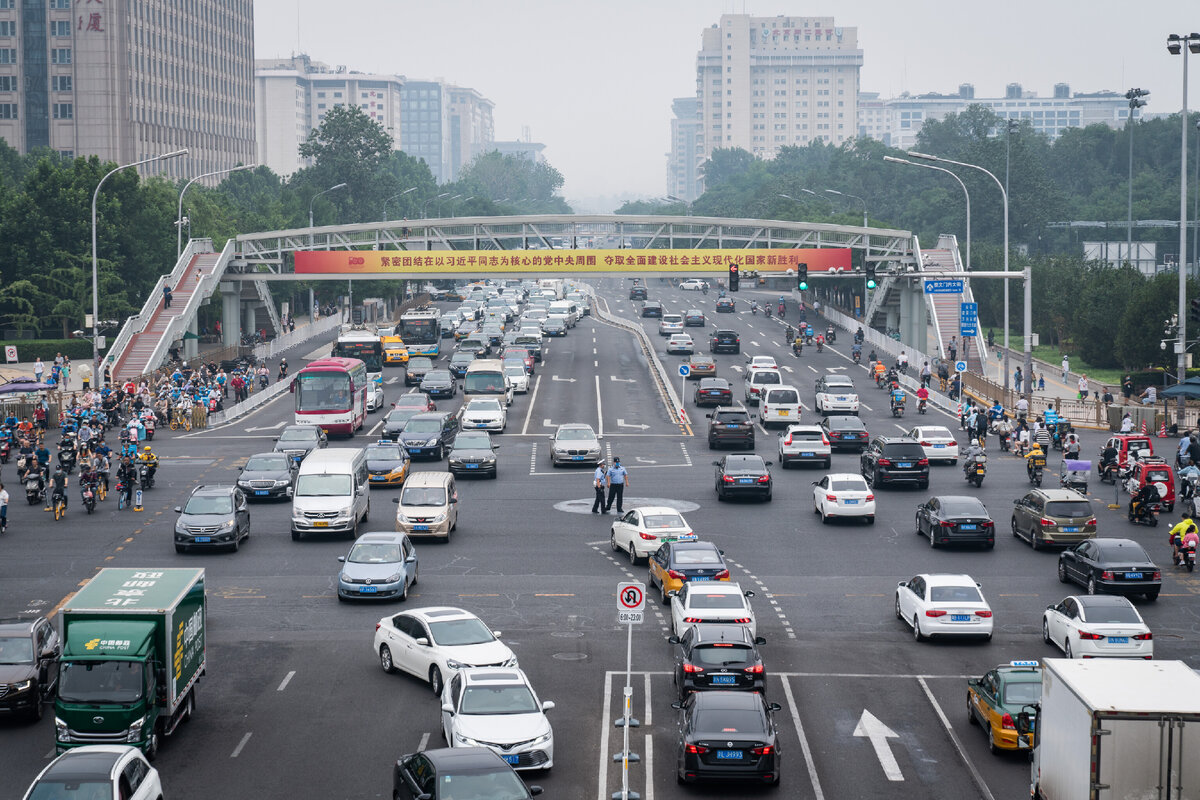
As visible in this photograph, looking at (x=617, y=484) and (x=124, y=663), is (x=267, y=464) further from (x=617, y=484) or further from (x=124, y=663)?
(x=124, y=663)

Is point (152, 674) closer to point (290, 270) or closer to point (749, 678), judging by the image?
point (749, 678)

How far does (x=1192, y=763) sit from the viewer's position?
597 inches

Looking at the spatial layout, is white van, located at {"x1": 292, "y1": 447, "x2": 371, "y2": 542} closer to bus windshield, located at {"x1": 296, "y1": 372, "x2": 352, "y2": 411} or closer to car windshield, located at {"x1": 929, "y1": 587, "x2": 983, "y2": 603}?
car windshield, located at {"x1": 929, "y1": 587, "x2": 983, "y2": 603}

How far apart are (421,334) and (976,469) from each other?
44.5 meters

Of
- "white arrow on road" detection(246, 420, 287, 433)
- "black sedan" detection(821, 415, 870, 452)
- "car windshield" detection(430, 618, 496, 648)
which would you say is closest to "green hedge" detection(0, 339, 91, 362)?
"white arrow on road" detection(246, 420, 287, 433)

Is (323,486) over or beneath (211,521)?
over

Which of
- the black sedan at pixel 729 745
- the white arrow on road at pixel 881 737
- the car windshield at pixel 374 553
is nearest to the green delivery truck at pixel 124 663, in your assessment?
the black sedan at pixel 729 745

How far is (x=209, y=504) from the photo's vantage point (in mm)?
35469

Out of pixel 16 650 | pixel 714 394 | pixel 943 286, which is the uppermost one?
pixel 943 286

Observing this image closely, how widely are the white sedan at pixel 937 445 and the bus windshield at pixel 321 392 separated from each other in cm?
2107

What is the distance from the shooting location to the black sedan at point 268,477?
42.5 meters

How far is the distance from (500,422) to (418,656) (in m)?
32.6

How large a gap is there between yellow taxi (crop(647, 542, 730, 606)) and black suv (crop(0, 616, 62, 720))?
11775mm

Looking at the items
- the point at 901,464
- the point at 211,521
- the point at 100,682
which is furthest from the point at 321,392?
the point at 100,682
